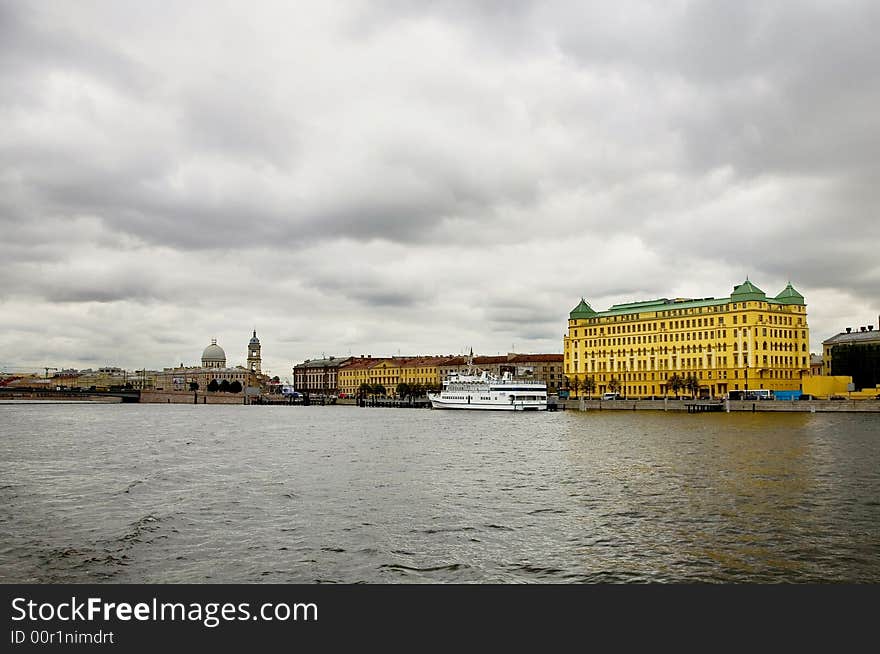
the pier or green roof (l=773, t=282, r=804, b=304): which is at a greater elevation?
green roof (l=773, t=282, r=804, b=304)

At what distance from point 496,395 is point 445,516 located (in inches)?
3968

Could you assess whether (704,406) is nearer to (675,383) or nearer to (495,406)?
(675,383)

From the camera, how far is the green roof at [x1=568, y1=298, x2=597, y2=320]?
16538 centimetres

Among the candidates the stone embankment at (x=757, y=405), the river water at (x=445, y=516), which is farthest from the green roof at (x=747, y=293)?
the river water at (x=445, y=516)

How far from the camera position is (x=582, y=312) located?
544 feet

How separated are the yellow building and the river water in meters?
86.9

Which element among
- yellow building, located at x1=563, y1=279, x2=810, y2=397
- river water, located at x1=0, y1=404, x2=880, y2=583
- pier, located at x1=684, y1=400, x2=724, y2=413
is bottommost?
river water, located at x1=0, y1=404, x2=880, y2=583

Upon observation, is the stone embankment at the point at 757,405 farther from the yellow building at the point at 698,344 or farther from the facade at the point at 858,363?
the facade at the point at 858,363

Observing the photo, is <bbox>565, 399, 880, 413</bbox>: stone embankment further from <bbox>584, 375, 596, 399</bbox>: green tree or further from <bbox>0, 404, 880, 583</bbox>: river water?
<bbox>0, 404, 880, 583</bbox>: river water

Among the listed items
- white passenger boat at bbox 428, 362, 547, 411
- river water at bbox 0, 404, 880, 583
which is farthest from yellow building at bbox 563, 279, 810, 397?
river water at bbox 0, 404, 880, 583

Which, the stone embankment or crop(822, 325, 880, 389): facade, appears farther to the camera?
crop(822, 325, 880, 389): facade

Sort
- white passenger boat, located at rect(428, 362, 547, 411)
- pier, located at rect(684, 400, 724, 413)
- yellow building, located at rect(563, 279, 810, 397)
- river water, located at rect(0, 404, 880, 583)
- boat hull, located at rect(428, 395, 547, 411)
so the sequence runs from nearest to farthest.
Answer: river water, located at rect(0, 404, 880, 583) < pier, located at rect(684, 400, 724, 413) < boat hull, located at rect(428, 395, 547, 411) < white passenger boat, located at rect(428, 362, 547, 411) < yellow building, located at rect(563, 279, 810, 397)

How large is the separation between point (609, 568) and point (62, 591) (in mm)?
11355

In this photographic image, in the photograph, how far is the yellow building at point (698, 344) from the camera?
439ft
